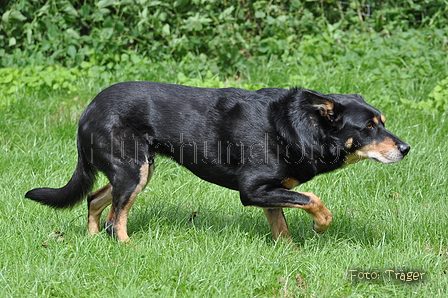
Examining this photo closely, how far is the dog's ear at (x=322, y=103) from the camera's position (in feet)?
12.4

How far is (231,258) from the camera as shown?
3.77m

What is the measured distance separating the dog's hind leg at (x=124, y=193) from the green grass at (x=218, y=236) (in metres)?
0.13

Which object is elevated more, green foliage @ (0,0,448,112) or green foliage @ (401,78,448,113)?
green foliage @ (0,0,448,112)

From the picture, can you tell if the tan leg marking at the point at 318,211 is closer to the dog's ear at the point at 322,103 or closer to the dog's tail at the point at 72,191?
the dog's ear at the point at 322,103

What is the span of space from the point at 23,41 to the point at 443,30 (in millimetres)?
6687

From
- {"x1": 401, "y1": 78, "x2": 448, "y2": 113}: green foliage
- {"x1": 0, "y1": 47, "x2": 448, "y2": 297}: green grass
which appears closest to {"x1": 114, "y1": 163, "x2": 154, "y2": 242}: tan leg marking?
{"x1": 0, "y1": 47, "x2": 448, "y2": 297}: green grass

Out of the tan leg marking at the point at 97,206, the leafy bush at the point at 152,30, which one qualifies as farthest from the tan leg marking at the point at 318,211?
the leafy bush at the point at 152,30

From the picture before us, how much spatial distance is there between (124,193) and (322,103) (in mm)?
1622

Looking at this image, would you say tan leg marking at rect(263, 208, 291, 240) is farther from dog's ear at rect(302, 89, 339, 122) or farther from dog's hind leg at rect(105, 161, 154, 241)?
dog's hind leg at rect(105, 161, 154, 241)

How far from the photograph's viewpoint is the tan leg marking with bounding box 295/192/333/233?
12.5 feet

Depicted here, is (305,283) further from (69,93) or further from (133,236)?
(69,93)

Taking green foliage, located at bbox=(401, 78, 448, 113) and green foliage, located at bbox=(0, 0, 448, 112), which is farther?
green foliage, located at bbox=(0, 0, 448, 112)

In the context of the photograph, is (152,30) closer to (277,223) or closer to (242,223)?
(242,223)

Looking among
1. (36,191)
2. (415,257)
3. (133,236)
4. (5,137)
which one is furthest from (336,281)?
(5,137)
